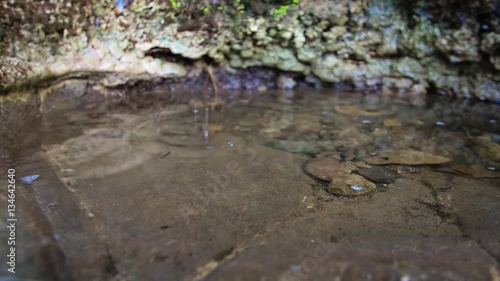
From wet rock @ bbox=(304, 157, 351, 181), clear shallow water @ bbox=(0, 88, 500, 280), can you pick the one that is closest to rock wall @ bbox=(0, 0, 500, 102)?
clear shallow water @ bbox=(0, 88, 500, 280)

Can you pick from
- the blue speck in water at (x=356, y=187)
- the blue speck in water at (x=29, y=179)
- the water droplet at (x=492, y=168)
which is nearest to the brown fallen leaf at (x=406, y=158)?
the water droplet at (x=492, y=168)

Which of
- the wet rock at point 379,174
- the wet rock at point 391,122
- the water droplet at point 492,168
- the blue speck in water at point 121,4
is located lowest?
the water droplet at point 492,168

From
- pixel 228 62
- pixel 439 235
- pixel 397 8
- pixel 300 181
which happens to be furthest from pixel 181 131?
pixel 397 8

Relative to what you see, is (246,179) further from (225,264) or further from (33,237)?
(33,237)

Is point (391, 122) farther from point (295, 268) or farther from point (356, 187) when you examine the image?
point (295, 268)

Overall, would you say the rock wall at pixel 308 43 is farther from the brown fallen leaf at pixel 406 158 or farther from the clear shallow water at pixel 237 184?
the brown fallen leaf at pixel 406 158

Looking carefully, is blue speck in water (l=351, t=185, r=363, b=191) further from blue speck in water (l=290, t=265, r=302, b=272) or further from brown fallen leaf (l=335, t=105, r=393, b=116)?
brown fallen leaf (l=335, t=105, r=393, b=116)

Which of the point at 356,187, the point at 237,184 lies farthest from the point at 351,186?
the point at 237,184
